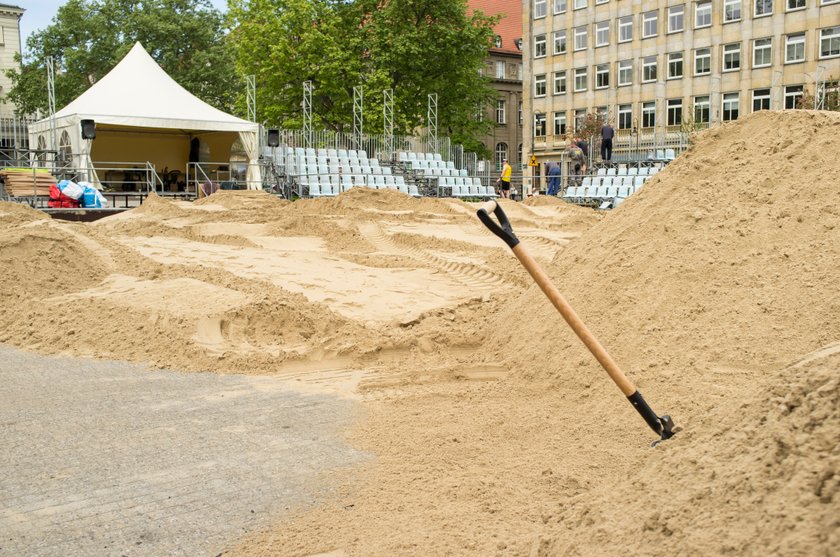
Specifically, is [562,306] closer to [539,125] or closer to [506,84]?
[539,125]

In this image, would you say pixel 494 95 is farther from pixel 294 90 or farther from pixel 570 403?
pixel 570 403

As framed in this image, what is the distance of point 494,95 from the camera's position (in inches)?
2231

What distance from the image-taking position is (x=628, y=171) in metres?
29.5

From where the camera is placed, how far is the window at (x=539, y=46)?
59.9m

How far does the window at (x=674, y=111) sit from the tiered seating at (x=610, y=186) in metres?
24.2

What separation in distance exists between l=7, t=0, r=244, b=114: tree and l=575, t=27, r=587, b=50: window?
22767 mm

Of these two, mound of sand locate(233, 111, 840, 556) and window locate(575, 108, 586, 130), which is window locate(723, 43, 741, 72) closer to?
window locate(575, 108, 586, 130)

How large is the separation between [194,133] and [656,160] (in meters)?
18.9

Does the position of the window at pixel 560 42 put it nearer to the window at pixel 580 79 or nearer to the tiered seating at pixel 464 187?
the window at pixel 580 79

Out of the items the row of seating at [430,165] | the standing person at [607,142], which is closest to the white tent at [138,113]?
the row of seating at [430,165]

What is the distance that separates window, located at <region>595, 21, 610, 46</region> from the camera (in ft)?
183

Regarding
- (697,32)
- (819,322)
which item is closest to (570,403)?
(819,322)

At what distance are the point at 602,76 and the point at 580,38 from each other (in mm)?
3245

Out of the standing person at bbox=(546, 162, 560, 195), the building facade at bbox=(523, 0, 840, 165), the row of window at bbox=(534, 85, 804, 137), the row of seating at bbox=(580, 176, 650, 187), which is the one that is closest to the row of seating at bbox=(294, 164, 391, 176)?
the standing person at bbox=(546, 162, 560, 195)
